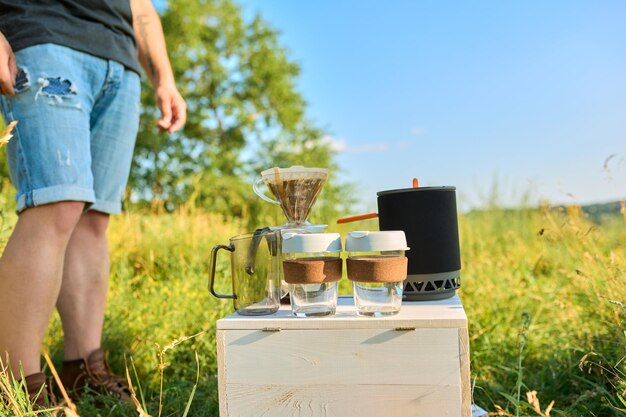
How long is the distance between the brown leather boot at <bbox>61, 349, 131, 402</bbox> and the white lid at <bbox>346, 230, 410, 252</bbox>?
45.9 inches

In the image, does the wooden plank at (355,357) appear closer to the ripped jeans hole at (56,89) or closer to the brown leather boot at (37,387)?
the brown leather boot at (37,387)

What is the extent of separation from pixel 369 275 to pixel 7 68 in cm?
120

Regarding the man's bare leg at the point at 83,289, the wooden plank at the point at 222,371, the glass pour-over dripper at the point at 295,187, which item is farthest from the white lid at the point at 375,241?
the man's bare leg at the point at 83,289

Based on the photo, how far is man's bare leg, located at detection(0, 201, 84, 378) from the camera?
69.6 inches

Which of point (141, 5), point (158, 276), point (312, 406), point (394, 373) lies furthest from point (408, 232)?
point (158, 276)

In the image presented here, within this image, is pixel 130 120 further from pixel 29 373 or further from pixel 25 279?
pixel 29 373

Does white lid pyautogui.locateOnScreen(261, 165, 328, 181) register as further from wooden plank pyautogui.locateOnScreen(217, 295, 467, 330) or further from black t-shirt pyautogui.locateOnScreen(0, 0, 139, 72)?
black t-shirt pyautogui.locateOnScreen(0, 0, 139, 72)

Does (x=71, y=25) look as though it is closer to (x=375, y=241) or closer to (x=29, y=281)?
(x=29, y=281)

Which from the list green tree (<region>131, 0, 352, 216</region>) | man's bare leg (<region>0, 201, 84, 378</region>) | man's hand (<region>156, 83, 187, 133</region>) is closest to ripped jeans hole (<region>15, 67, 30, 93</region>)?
man's bare leg (<region>0, 201, 84, 378</region>)

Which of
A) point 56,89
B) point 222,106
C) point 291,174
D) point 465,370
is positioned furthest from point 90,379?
point 222,106

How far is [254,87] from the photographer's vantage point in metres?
10.9

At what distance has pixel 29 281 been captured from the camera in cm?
177

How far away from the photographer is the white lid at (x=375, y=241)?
1.43 metres

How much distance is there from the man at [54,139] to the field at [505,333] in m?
0.33
